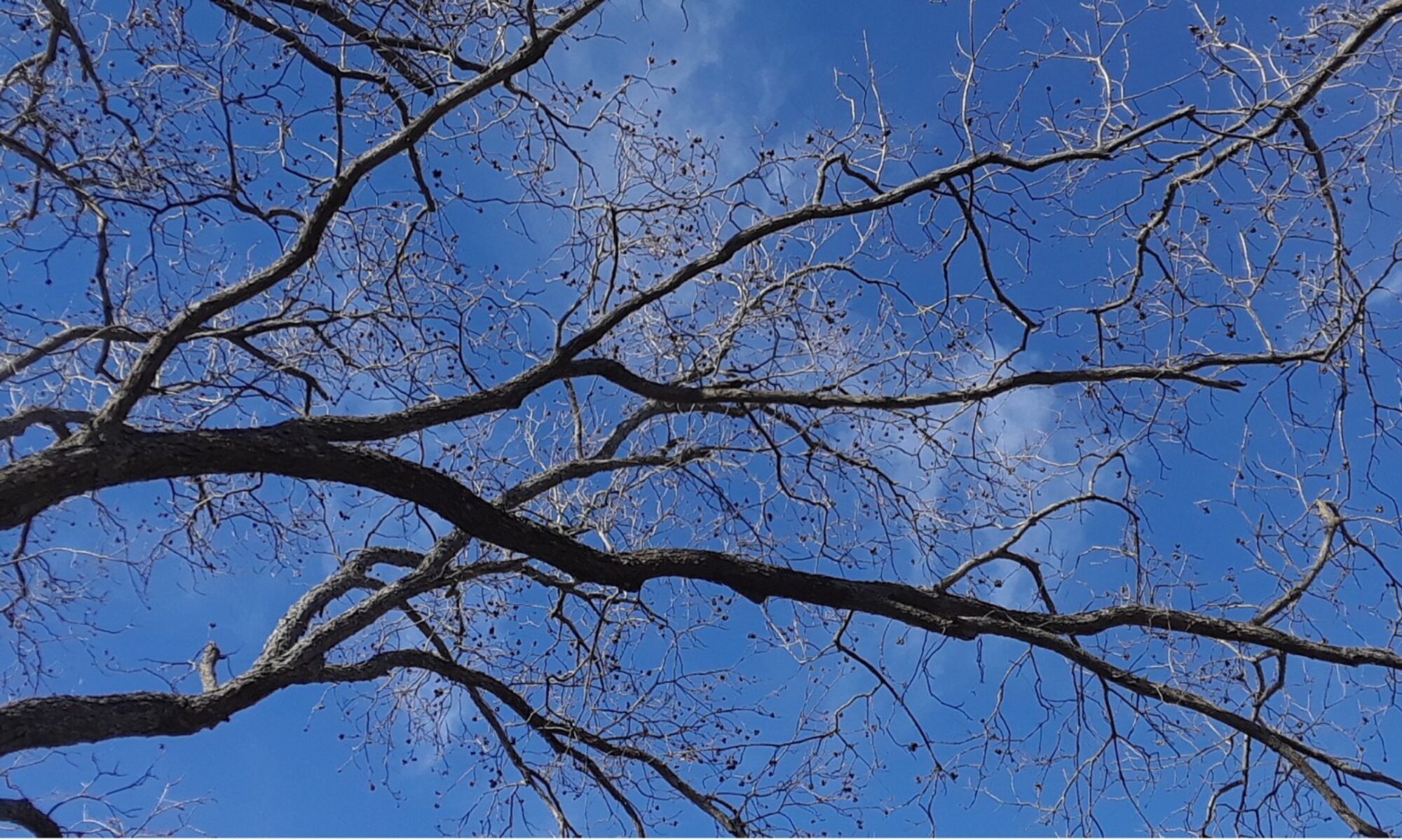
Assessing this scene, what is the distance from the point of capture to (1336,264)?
520cm

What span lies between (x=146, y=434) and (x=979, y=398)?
378 centimetres

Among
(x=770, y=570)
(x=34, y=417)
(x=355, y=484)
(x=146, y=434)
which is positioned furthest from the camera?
(x=34, y=417)

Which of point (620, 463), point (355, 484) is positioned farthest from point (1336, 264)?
point (355, 484)

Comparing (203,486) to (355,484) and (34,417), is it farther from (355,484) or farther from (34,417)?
(355,484)

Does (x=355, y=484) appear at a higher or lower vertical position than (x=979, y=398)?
lower

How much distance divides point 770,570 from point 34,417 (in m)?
3.97

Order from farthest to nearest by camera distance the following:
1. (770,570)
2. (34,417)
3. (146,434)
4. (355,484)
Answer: (34,417) → (770,570) → (355,484) → (146,434)

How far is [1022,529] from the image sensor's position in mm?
5672

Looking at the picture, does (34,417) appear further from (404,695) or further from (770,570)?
(770,570)

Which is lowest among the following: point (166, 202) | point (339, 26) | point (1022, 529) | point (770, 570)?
point (770, 570)

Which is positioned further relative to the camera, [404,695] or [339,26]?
[404,695]

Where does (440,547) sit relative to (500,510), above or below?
above

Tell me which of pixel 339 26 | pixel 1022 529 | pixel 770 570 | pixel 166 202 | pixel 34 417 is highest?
A: pixel 339 26

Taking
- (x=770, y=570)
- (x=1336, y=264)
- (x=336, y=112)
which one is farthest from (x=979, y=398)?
(x=336, y=112)
